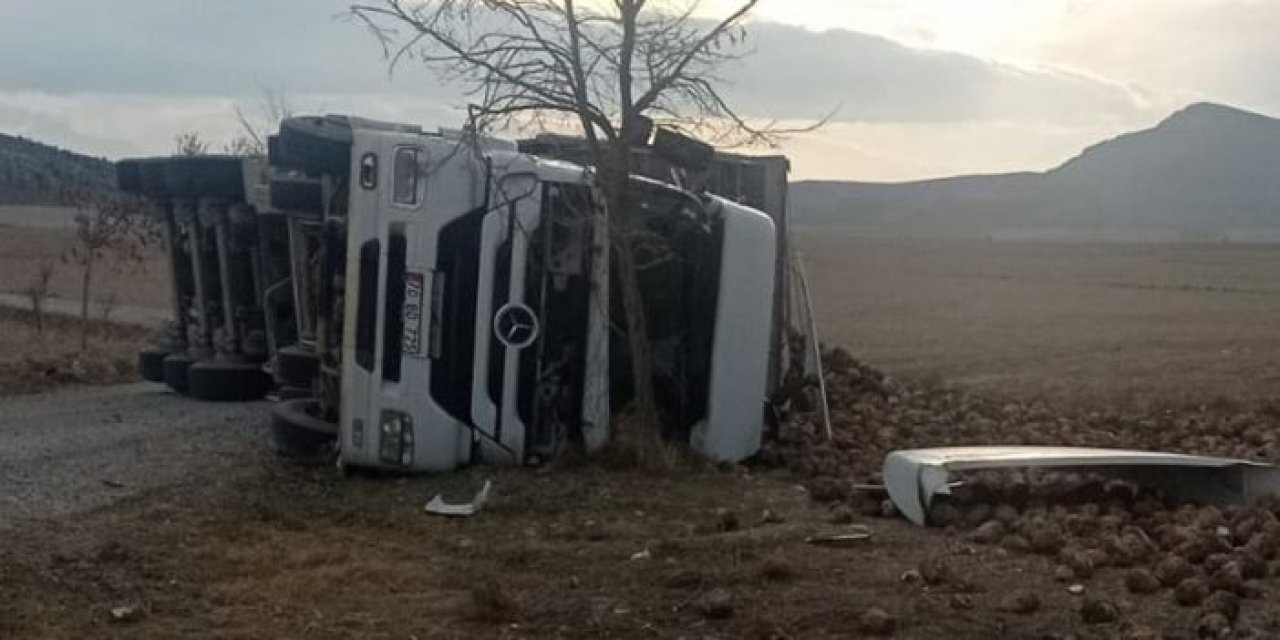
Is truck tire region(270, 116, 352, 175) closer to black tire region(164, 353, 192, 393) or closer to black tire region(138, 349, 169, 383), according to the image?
black tire region(164, 353, 192, 393)

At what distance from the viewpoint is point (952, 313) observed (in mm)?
36125

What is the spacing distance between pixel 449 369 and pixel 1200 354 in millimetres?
16253

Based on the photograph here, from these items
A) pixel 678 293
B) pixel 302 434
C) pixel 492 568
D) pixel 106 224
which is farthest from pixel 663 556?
pixel 106 224

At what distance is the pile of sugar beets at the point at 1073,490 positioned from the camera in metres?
6.59

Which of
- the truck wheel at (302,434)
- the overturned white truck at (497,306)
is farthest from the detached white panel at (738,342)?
the truck wheel at (302,434)

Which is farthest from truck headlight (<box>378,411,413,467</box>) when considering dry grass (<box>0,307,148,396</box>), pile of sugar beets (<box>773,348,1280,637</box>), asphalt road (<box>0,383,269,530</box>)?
dry grass (<box>0,307,148,396</box>)

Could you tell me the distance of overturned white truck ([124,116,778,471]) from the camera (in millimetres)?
9312

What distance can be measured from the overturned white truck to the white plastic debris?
0.68m

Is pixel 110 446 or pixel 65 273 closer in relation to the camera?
pixel 110 446

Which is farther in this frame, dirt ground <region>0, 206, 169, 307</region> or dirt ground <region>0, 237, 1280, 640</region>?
dirt ground <region>0, 206, 169, 307</region>

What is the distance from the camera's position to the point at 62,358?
56.8 ft

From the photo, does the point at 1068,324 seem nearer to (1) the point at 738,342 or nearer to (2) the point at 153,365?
(2) the point at 153,365

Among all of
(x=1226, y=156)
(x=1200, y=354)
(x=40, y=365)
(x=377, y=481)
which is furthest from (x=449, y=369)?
(x=1226, y=156)

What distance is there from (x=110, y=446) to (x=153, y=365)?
165 inches
